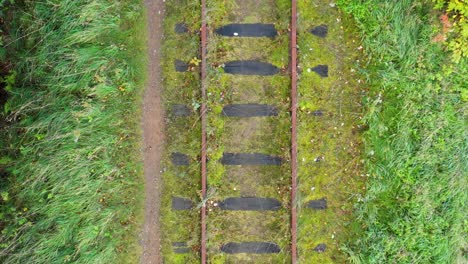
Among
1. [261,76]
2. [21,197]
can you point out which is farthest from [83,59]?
[261,76]

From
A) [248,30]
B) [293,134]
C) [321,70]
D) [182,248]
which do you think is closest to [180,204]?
[182,248]

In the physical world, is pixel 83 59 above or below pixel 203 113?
above

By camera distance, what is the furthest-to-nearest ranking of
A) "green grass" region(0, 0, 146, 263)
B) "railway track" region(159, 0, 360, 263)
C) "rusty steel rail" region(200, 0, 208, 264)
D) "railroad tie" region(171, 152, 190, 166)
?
"railroad tie" region(171, 152, 190, 166), "railway track" region(159, 0, 360, 263), "rusty steel rail" region(200, 0, 208, 264), "green grass" region(0, 0, 146, 263)

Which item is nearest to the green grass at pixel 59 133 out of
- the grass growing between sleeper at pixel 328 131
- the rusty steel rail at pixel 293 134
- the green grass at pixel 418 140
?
the rusty steel rail at pixel 293 134

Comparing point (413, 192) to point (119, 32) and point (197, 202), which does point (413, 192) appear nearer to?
point (197, 202)

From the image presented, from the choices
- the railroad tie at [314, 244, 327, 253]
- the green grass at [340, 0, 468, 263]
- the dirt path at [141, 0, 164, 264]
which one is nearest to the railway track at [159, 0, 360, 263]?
the railroad tie at [314, 244, 327, 253]

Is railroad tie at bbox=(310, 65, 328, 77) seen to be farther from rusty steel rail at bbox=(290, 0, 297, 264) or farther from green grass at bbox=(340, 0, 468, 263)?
green grass at bbox=(340, 0, 468, 263)
